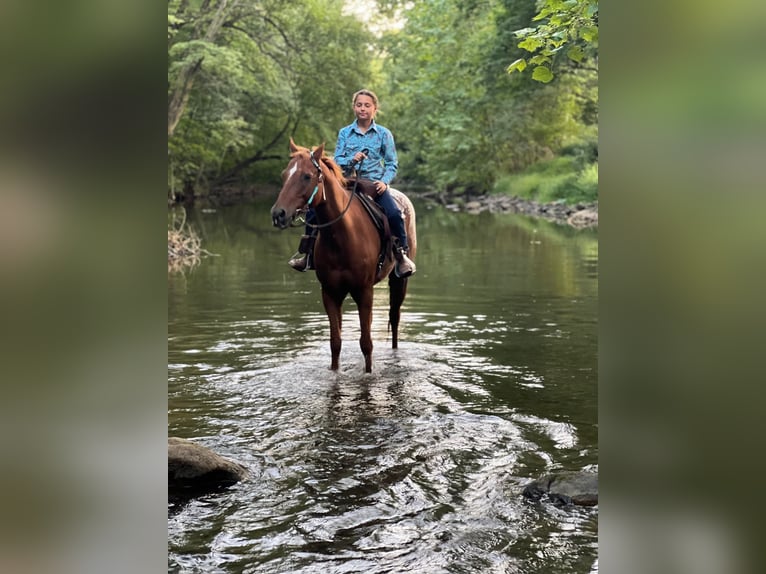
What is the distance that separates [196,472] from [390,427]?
65.3 inches

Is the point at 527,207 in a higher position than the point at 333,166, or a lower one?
higher

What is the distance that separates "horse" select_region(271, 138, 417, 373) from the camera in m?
6.76

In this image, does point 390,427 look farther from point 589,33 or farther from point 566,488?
point 589,33

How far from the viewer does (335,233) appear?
24.0ft

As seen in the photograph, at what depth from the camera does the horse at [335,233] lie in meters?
6.76

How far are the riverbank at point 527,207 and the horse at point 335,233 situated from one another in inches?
771

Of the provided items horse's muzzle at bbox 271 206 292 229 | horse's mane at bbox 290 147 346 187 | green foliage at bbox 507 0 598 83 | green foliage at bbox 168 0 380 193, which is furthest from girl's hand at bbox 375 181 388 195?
green foliage at bbox 168 0 380 193

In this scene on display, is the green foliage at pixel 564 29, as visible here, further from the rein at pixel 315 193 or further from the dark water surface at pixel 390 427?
the dark water surface at pixel 390 427

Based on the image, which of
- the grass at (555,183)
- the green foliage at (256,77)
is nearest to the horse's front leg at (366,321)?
the green foliage at (256,77)

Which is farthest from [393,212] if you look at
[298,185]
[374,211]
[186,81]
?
[186,81]
